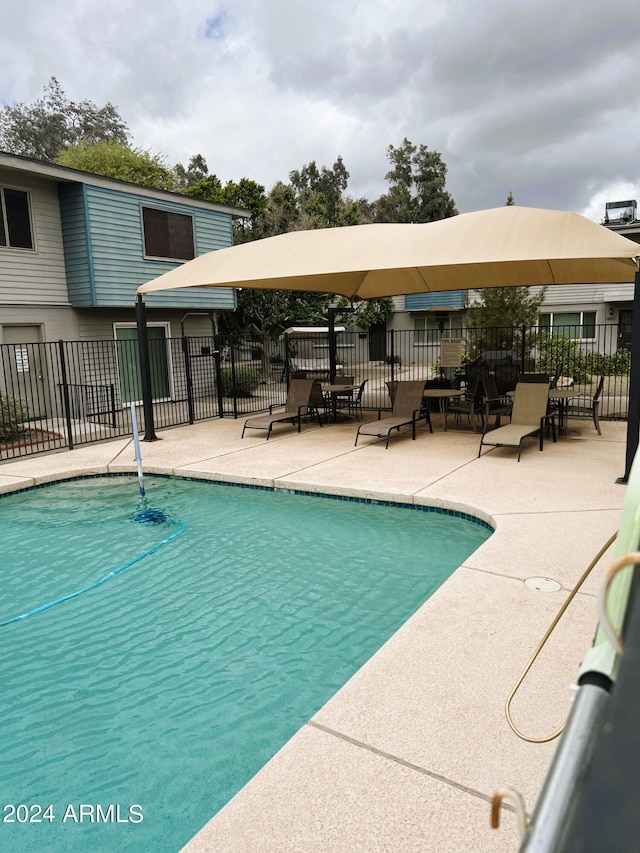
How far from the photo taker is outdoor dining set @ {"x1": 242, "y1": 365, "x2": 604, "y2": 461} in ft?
30.9

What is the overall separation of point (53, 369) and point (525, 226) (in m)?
10.6

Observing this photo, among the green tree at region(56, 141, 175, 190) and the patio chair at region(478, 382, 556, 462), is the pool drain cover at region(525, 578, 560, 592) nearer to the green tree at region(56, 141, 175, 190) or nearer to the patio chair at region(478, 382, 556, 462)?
the patio chair at region(478, 382, 556, 462)

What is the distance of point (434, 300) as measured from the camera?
28.0 m

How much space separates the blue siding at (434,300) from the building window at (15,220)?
17.6m

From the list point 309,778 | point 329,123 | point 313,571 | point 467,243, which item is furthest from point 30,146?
point 309,778

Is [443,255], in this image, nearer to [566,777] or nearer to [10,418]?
[10,418]

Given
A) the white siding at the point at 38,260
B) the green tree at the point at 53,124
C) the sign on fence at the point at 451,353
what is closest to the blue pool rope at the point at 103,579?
the sign on fence at the point at 451,353

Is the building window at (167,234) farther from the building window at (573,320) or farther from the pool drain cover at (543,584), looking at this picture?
the building window at (573,320)

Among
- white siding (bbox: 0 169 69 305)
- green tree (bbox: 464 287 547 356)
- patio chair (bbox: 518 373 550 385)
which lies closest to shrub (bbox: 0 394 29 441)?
white siding (bbox: 0 169 69 305)

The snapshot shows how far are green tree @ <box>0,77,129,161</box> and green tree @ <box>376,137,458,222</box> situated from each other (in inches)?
786

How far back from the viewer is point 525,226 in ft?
28.0

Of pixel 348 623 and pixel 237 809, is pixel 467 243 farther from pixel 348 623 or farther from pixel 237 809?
pixel 237 809

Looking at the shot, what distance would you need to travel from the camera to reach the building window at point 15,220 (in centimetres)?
1282

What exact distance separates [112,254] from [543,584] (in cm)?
1302
